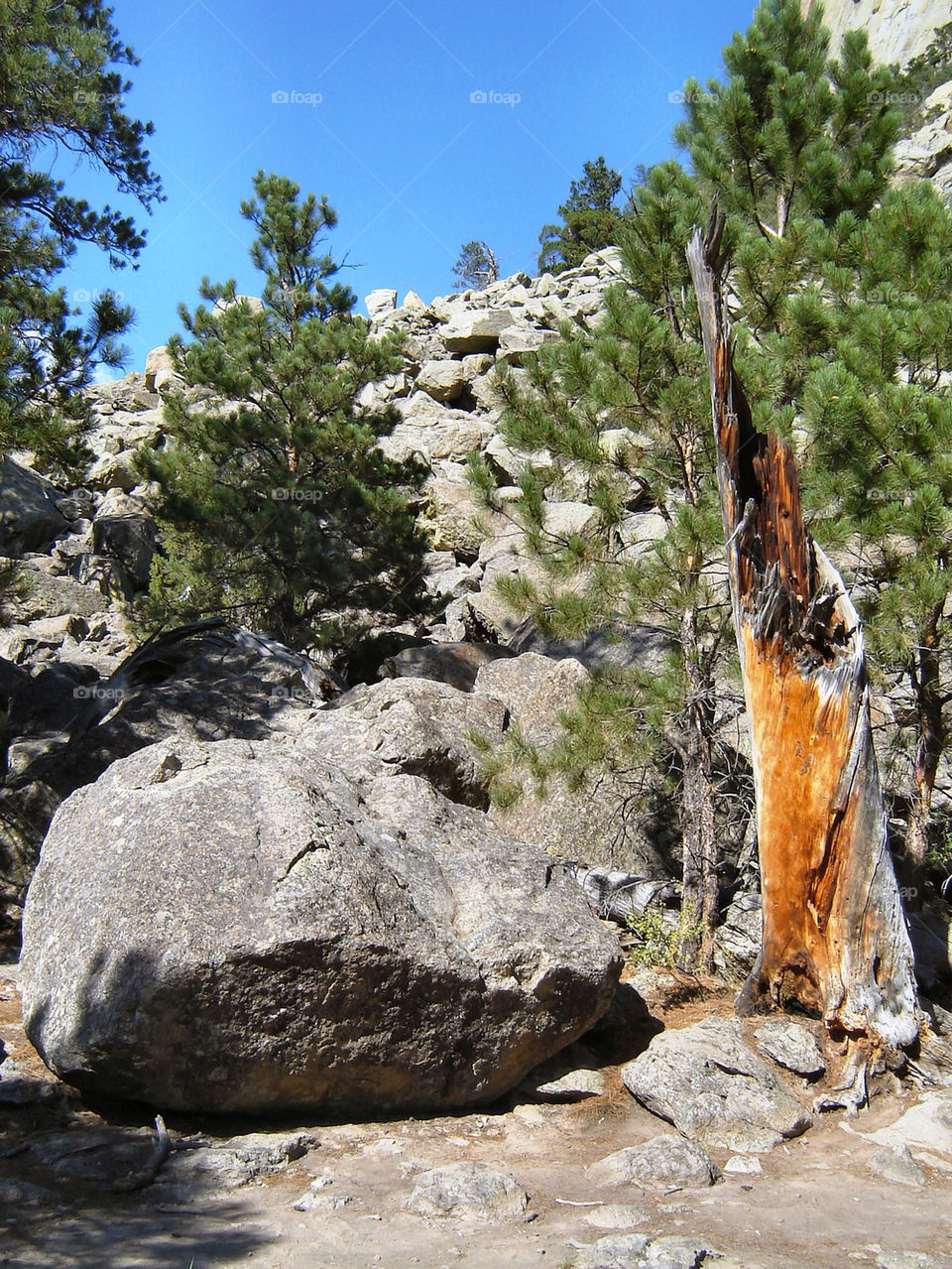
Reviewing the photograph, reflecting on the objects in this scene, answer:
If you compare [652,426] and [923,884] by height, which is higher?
[652,426]

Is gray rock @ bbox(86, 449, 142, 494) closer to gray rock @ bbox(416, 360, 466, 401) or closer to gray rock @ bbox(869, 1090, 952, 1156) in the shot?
gray rock @ bbox(416, 360, 466, 401)

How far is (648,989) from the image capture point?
652 centimetres

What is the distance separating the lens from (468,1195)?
13.2ft

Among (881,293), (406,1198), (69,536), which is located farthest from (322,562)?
(69,536)

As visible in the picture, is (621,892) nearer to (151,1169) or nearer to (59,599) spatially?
(151,1169)

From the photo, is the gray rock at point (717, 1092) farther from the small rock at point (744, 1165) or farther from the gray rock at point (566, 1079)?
the gray rock at point (566, 1079)

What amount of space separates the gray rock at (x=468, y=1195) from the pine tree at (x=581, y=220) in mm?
36655

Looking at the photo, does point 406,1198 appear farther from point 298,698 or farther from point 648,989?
point 298,698

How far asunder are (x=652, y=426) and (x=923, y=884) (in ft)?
14.1

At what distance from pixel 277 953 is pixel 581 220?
38026 millimetres

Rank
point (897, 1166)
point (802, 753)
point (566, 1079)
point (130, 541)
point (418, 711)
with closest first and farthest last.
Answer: point (897, 1166) → point (566, 1079) → point (802, 753) → point (418, 711) → point (130, 541)

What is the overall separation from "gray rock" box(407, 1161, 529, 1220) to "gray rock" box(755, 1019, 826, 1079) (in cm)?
196

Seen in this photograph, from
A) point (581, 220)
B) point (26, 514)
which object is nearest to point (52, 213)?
point (26, 514)

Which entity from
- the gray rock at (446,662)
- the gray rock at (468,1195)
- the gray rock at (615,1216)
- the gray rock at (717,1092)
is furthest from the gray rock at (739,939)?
the gray rock at (446,662)
